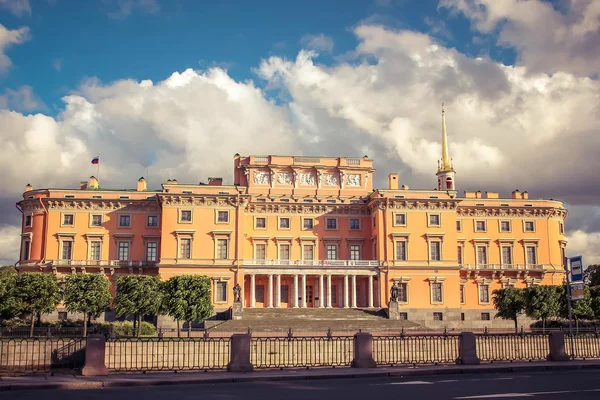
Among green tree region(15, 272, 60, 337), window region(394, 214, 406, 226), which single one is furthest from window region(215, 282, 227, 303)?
window region(394, 214, 406, 226)

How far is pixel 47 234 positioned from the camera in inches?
2581

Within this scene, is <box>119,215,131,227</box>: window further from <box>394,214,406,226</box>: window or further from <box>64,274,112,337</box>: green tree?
<box>394,214,406,226</box>: window

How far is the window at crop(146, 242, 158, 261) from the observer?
218ft

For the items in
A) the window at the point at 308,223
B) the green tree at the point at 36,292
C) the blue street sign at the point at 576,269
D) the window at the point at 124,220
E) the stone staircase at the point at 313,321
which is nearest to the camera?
the blue street sign at the point at 576,269

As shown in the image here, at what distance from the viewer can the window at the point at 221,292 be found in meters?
63.2

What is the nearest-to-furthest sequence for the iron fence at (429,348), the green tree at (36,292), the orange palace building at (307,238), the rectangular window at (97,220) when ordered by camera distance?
the iron fence at (429,348) < the green tree at (36,292) < the orange palace building at (307,238) < the rectangular window at (97,220)

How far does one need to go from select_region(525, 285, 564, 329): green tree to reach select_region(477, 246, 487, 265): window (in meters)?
15.6

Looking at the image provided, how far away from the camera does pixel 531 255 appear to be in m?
71.1

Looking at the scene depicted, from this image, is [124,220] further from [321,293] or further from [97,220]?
[321,293]

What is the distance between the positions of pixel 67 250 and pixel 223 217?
1575cm

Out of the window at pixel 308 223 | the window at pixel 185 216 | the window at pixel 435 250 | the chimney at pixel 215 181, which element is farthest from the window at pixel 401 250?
the window at pixel 185 216

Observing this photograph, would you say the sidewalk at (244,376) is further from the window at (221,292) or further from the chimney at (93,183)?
the chimney at (93,183)

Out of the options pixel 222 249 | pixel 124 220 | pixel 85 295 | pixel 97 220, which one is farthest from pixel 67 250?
pixel 85 295

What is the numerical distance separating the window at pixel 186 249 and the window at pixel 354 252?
16.5m
